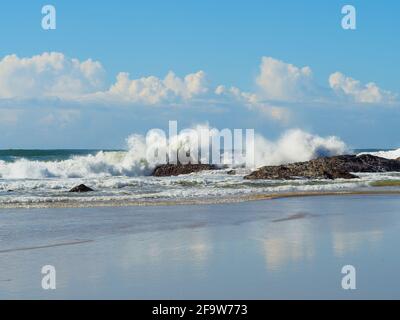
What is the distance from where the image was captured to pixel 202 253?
844 centimetres

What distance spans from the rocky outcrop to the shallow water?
48.1 feet

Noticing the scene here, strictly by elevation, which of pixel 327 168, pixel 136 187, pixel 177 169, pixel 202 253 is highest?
pixel 327 168

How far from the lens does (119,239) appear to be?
10062 mm

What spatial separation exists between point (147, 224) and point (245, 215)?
2.51 meters

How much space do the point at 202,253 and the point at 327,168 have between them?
74.5ft

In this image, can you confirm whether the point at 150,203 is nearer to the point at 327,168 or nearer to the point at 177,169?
the point at 327,168

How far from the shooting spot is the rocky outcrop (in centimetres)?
2922

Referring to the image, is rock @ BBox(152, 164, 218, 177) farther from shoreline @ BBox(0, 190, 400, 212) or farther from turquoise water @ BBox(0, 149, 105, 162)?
turquoise water @ BBox(0, 149, 105, 162)

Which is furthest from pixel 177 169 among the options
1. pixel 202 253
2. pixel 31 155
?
pixel 31 155

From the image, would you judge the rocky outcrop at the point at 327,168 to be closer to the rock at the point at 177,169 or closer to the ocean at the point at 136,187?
the ocean at the point at 136,187

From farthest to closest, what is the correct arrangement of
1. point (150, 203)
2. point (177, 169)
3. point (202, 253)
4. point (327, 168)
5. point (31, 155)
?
point (31, 155), point (177, 169), point (327, 168), point (150, 203), point (202, 253)

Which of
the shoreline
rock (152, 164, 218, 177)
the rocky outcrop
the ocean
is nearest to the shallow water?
the shoreline

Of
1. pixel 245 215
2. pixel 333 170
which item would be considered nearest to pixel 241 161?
pixel 333 170
